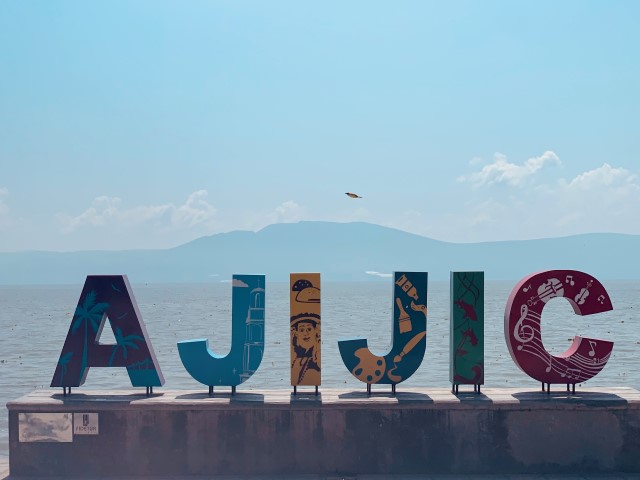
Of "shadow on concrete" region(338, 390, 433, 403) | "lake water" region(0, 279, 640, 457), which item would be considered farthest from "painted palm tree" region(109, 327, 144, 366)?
"shadow on concrete" region(338, 390, 433, 403)

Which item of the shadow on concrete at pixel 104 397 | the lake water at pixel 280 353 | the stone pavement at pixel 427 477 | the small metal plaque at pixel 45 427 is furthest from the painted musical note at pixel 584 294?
the small metal plaque at pixel 45 427

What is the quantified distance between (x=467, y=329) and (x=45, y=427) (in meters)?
9.65

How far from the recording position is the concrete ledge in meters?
18.4

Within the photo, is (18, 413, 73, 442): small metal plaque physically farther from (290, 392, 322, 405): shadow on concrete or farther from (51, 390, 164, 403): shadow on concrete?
(290, 392, 322, 405): shadow on concrete

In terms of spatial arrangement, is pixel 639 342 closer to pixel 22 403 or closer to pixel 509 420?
pixel 509 420

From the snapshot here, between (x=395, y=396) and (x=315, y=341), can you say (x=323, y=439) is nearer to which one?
(x=395, y=396)

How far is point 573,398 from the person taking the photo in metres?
18.8

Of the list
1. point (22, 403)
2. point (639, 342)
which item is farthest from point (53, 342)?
point (22, 403)

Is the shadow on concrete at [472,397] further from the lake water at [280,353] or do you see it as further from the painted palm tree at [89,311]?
the painted palm tree at [89,311]

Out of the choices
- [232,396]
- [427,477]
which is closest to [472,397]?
[427,477]

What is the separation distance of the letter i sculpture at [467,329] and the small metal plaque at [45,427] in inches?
340

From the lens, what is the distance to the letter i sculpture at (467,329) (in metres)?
19.3

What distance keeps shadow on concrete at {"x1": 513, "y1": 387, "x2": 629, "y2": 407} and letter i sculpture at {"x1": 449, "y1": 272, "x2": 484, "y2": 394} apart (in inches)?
44.1

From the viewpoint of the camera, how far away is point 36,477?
18516mm
